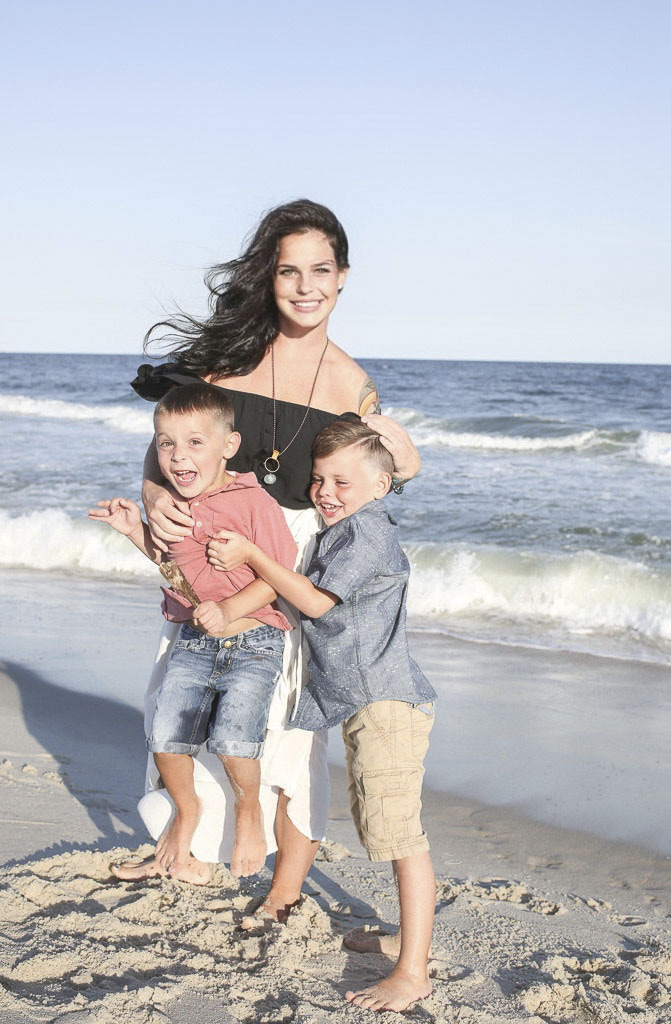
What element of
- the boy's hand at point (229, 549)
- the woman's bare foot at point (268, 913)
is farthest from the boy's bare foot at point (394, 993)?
the boy's hand at point (229, 549)

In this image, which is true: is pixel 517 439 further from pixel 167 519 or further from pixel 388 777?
pixel 388 777

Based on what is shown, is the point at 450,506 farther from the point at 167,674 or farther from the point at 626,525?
the point at 167,674

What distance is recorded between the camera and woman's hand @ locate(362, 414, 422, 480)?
2.94 metres

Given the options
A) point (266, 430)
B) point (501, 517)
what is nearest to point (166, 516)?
point (266, 430)

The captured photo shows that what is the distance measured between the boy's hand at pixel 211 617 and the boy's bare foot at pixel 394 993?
1.01m

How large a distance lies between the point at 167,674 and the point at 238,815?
47 cm

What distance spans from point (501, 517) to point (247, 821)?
842cm

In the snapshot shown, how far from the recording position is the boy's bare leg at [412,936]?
268 cm

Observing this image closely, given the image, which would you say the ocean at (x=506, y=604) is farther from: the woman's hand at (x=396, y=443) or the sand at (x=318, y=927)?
the woman's hand at (x=396, y=443)

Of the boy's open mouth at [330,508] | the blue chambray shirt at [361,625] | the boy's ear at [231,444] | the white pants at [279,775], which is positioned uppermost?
the boy's ear at [231,444]

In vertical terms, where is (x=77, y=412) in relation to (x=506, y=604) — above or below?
above

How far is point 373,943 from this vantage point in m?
2.98

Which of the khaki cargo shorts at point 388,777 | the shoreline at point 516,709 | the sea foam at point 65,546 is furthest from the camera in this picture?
the sea foam at point 65,546

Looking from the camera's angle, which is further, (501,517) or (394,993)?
(501,517)
